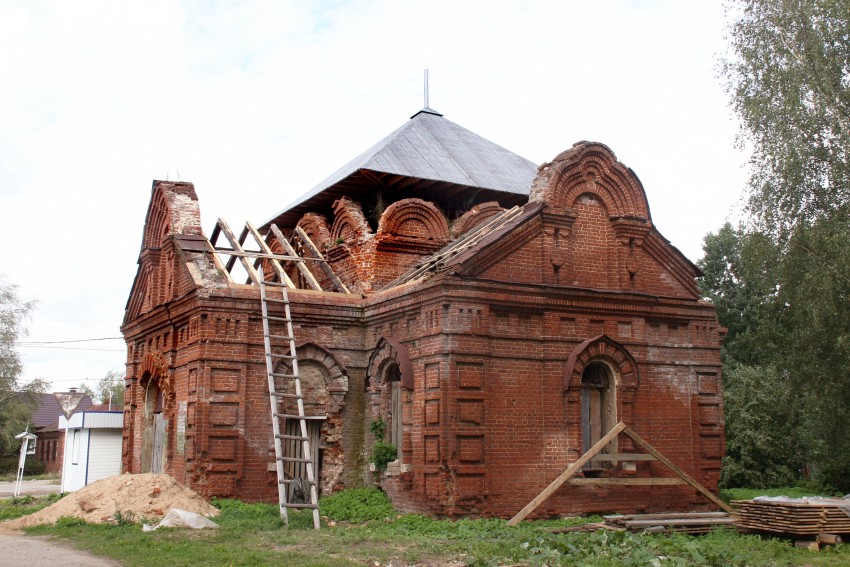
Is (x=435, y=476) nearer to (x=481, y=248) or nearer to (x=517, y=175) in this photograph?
(x=481, y=248)

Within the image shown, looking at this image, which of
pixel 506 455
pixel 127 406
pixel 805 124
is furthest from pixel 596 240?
pixel 127 406

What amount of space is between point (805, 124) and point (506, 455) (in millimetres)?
9047

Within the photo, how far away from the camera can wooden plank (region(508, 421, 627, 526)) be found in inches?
489

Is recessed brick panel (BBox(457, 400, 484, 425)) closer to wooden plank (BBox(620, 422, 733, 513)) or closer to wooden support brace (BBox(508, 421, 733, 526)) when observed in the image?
wooden support brace (BBox(508, 421, 733, 526))

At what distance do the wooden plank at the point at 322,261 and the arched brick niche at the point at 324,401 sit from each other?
5.60 feet

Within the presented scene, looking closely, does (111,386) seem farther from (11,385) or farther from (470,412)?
(470,412)

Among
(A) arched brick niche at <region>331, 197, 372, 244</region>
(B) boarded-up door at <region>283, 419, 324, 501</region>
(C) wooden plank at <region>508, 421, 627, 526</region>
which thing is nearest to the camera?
(C) wooden plank at <region>508, 421, 627, 526</region>

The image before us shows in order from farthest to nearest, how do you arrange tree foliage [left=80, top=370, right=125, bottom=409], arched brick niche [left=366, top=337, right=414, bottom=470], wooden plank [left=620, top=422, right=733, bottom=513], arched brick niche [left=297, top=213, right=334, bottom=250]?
tree foliage [left=80, top=370, right=125, bottom=409]
arched brick niche [left=297, top=213, right=334, bottom=250]
arched brick niche [left=366, top=337, right=414, bottom=470]
wooden plank [left=620, top=422, right=733, bottom=513]

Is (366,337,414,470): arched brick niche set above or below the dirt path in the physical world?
above

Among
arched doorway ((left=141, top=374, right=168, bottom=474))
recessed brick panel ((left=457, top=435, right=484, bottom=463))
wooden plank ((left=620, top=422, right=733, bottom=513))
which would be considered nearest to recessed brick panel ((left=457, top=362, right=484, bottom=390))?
recessed brick panel ((left=457, top=435, right=484, bottom=463))

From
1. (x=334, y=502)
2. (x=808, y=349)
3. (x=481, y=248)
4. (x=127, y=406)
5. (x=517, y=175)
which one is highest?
(x=517, y=175)

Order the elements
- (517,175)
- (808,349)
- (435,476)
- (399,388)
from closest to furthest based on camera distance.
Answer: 1. (435,476)
2. (399,388)
3. (808,349)
4. (517,175)

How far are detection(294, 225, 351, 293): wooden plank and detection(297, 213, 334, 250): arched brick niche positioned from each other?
183 mm

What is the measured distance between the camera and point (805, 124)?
16641mm
